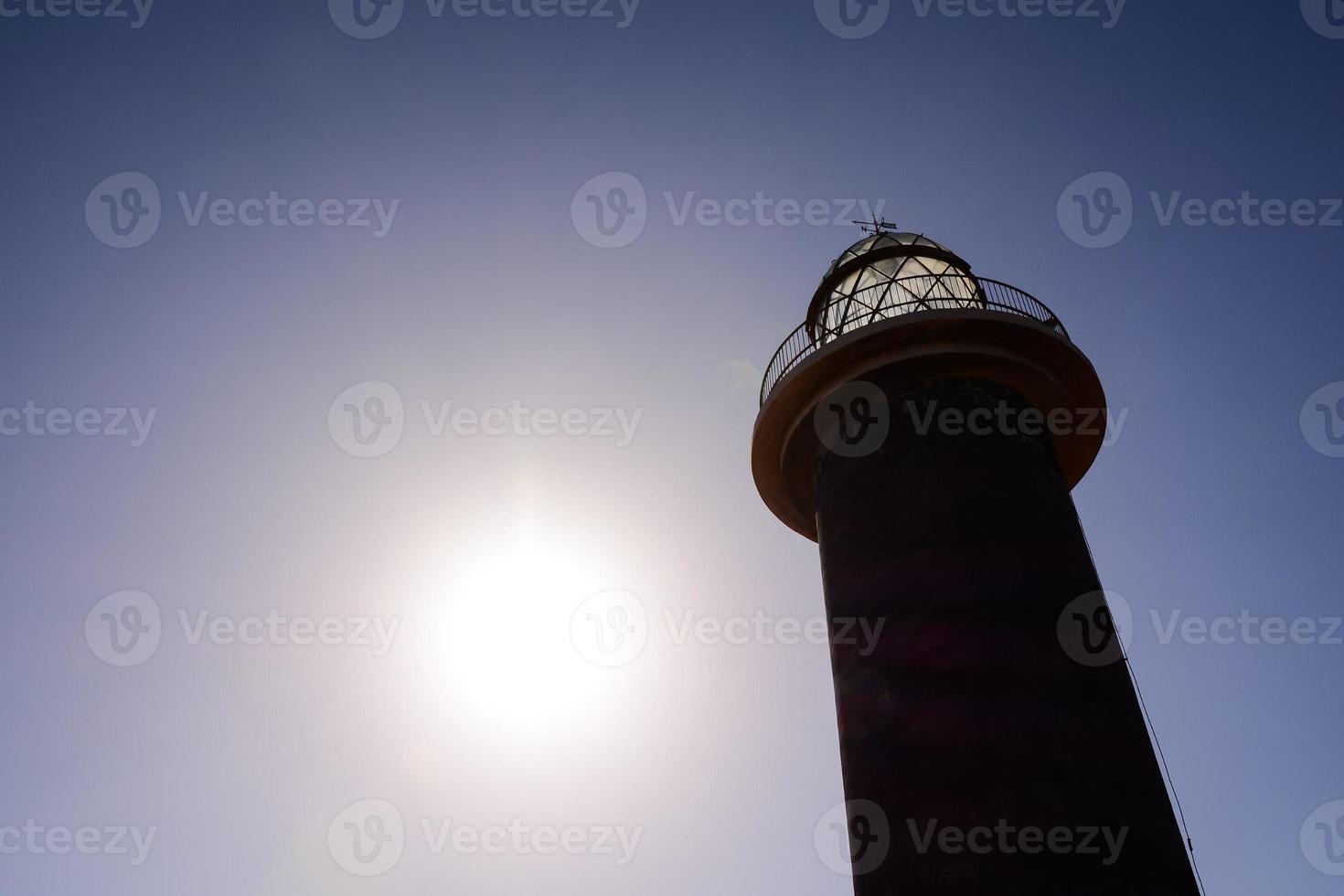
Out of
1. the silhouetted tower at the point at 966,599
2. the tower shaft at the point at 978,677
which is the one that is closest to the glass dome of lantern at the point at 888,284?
the silhouetted tower at the point at 966,599

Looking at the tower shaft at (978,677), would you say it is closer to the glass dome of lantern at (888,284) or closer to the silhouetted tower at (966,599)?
the silhouetted tower at (966,599)

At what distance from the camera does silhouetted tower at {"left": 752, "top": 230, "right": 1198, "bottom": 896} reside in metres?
11.2

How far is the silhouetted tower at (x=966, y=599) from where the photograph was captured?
1120cm

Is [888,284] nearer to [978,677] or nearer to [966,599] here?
[966,599]

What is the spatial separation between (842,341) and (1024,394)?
3700 mm

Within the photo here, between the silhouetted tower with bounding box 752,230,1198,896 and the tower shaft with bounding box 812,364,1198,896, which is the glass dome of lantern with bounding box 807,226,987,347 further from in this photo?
the tower shaft with bounding box 812,364,1198,896

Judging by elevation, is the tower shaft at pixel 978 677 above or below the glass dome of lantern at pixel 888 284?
below

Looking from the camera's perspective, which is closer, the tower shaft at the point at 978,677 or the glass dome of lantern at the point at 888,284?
the tower shaft at the point at 978,677

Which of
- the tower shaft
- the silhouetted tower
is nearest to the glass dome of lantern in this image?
the silhouetted tower

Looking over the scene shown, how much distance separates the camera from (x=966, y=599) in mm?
13055

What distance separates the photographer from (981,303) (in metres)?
16.9

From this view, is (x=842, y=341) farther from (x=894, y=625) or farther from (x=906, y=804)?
(x=906, y=804)

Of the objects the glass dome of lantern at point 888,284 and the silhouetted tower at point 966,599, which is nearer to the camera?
the silhouetted tower at point 966,599

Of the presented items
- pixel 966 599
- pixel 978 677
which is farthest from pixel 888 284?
pixel 978 677
